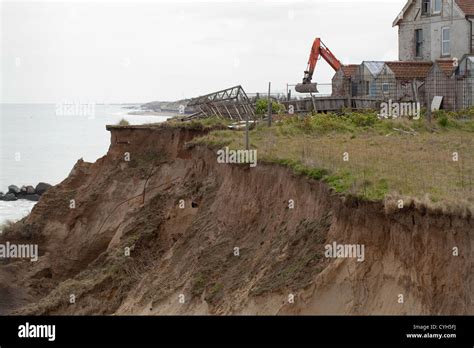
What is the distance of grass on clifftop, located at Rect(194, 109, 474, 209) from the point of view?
74.4 ft

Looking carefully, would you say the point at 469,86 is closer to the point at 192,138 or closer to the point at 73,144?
the point at 192,138

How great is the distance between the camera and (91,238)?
37562mm

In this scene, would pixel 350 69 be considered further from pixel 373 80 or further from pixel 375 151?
pixel 375 151

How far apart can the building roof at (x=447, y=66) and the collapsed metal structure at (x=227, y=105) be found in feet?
30.3

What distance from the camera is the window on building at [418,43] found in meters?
54.0

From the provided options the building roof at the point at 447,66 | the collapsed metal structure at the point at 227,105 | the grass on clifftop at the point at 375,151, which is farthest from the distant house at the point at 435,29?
the collapsed metal structure at the point at 227,105

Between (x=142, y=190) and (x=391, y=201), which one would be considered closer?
(x=391, y=201)

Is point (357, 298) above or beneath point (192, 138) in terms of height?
beneath

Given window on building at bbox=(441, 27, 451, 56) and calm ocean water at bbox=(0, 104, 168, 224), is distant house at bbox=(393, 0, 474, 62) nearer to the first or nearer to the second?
window on building at bbox=(441, 27, 451, 56)

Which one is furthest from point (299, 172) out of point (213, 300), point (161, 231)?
point (161, 231)

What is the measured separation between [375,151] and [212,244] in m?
5.34

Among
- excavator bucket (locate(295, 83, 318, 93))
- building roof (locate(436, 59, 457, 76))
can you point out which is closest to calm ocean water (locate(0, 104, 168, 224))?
excavator bucket (locate(295, 83, 318, 93))
